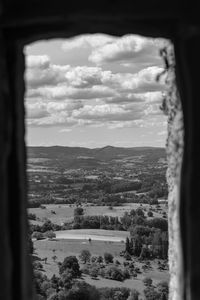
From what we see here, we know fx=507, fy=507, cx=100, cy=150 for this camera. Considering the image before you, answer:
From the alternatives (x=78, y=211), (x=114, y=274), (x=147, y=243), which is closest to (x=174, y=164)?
(x=114, y=274)

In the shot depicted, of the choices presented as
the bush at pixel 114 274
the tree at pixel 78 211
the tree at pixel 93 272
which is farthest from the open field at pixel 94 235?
the tree at pixel 93 272

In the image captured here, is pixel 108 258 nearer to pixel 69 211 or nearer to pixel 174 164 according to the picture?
pixel 69 211

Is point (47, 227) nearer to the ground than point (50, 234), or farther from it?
farther from it

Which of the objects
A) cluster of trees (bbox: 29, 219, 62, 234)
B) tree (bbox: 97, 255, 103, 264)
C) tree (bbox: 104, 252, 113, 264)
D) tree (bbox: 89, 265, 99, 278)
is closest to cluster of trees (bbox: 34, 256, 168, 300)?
tree (bbox: 89, 265, 99, 278)

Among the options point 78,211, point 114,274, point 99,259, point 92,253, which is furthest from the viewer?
point 78,211

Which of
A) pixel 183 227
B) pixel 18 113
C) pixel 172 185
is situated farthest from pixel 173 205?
pixel 18 113

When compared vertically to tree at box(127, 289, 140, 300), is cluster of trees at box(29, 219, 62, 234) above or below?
above

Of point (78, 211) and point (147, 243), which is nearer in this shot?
point (147, 243)

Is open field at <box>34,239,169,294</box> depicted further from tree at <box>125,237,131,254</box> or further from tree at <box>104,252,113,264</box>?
tree at <box>104,252,113,264</box>
